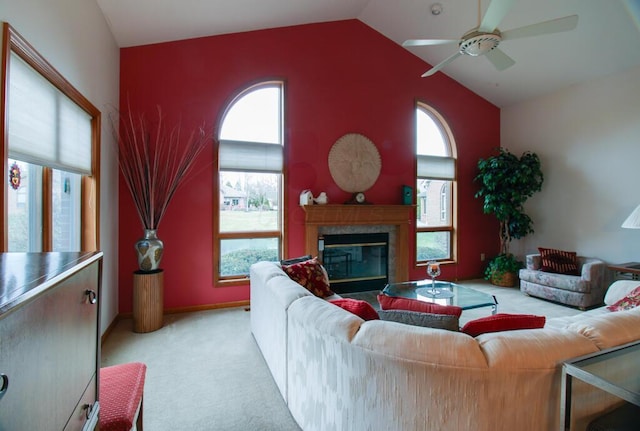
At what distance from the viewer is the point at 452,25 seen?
4020 mm

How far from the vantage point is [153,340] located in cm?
291

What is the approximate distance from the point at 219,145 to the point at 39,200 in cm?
204

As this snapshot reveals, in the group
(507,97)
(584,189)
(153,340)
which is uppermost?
(507,97)

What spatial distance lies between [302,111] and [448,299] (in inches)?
119

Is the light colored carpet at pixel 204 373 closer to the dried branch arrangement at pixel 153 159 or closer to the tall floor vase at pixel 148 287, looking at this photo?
the tall floor vase at pixel 148 287

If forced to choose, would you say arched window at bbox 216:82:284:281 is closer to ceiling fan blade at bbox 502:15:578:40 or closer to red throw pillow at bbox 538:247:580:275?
ceiling fan blade at bbox 502:15:578:40

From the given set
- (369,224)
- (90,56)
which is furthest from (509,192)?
(90,56)

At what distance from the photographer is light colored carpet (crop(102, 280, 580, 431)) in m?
1.86

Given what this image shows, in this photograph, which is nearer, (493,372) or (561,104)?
(493,372)

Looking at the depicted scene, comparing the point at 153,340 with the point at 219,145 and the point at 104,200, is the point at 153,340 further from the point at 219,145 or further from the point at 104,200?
the point at 219,145

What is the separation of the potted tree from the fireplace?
6.20ft

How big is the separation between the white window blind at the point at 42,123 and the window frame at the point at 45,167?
46 mm

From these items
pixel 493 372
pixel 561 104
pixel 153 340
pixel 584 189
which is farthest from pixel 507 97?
pixel 153 340

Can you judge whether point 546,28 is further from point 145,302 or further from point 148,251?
point 145,302
